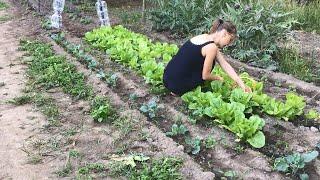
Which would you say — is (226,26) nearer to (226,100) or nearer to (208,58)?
(208,58)

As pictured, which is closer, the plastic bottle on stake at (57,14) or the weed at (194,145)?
the weed at (194,145)

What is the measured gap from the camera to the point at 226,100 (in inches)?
201

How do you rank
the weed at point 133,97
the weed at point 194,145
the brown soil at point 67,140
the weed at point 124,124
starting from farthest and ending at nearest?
1. the weed at point 133,97
2. the weed at point 124,124
3. the weed at point 194,145
4. the brown soil at point 67,140

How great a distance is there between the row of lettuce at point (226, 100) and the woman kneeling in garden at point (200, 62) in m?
0.12

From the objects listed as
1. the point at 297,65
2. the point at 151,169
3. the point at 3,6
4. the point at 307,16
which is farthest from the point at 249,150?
the point at 3,6

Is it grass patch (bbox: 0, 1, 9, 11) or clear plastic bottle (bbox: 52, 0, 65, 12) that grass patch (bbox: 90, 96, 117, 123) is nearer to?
clear plastic bottle (bbox: 52, 0, 65, 12)

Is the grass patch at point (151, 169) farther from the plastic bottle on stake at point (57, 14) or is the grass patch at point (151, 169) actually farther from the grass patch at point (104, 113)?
the plastic bottle on stake at point (57, 14)

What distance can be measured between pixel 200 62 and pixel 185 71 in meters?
0.20

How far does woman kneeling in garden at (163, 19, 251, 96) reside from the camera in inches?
192

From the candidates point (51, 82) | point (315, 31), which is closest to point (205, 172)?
point (51, 82)

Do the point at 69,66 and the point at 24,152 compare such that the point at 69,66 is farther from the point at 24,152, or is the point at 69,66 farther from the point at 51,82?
the point at 24,152

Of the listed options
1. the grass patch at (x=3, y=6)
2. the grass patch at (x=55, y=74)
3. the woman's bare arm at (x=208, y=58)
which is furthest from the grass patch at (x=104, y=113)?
the grass patch at (x=3, y=6)

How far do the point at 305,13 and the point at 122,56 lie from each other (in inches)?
154

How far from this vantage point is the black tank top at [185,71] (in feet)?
16.8
